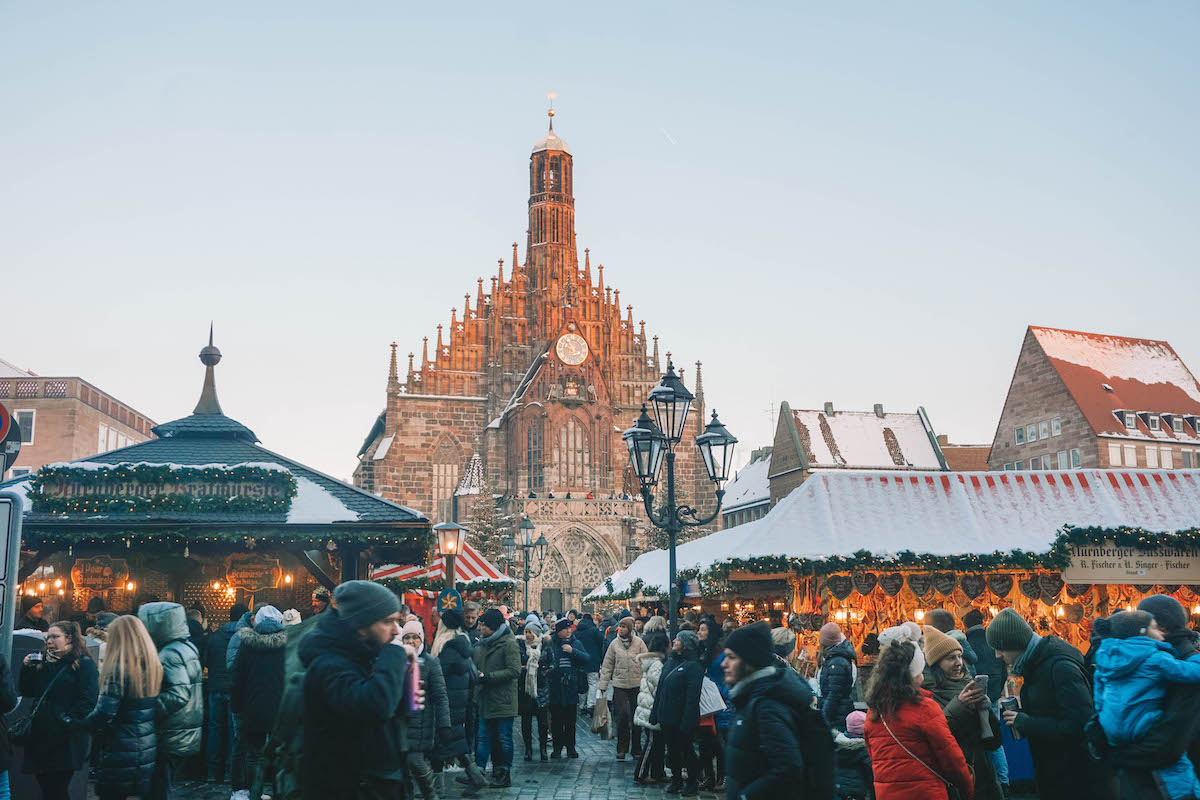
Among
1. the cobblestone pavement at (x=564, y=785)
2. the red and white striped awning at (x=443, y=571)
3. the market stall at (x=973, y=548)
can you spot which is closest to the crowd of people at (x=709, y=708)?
the cobblestone pavement at (x=564, y=785)

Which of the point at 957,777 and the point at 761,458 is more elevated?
the point at 761,458

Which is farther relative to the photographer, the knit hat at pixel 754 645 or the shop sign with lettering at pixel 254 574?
the shop sign with lettering at pixel 254 574

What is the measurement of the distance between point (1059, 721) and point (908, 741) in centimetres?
106

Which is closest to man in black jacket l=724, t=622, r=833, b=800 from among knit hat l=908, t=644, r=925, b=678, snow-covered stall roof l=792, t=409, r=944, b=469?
knit hat l=908, t=644, r=925, b=678

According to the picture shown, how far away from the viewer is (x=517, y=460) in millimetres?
49000

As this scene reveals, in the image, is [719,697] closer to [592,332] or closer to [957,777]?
[957,777]

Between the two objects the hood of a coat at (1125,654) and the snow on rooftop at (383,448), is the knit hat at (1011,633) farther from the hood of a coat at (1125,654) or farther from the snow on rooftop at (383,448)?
the snow on rooftop at (383,448)

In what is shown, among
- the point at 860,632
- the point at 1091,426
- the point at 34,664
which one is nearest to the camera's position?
the point at 34,664

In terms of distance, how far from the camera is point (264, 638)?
866 centimetres

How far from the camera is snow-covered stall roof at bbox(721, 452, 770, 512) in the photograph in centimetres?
5788

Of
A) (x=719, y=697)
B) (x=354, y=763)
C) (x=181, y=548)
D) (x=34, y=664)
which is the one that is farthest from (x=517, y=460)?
(x=354, y=763)

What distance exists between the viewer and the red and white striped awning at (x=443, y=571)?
22.3 meters

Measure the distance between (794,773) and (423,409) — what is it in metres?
46.6

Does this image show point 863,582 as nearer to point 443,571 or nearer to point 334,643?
point 443,571
